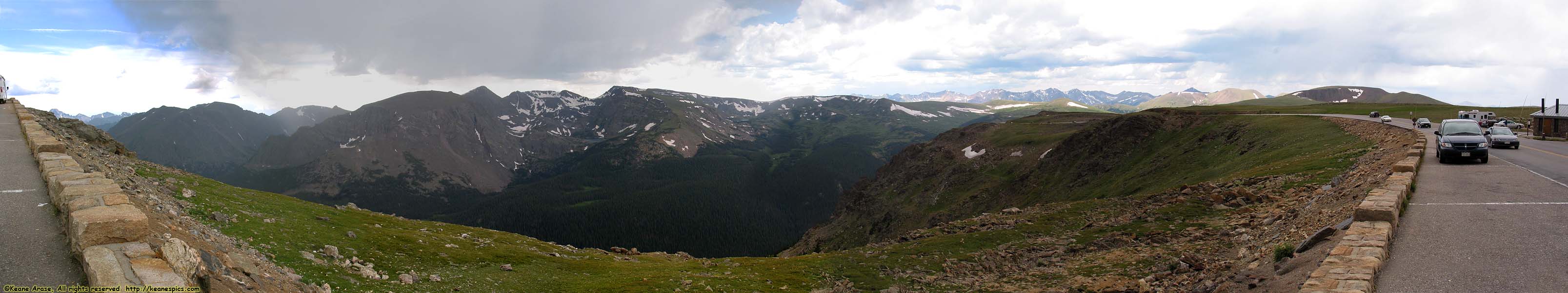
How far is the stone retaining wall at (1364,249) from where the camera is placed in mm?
10141

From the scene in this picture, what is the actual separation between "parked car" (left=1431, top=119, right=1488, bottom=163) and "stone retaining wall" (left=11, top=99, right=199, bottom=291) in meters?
42.5

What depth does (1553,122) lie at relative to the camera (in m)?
53.1

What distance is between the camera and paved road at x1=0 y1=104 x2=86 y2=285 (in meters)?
9.66

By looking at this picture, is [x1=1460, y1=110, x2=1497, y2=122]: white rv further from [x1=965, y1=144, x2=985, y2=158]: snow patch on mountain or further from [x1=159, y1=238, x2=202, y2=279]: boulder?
[x1=159, y1=238, x2=202, y2=279]: boulder

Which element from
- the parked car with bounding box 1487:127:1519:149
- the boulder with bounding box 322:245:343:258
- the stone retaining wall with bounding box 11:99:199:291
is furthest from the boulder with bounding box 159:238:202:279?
the parked car with bounding box 1487:127:1519:149

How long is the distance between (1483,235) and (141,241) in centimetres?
2808

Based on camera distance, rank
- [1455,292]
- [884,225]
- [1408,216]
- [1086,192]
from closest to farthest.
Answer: [1455,292] < [1408,216] < [1086,192] < [884,225]

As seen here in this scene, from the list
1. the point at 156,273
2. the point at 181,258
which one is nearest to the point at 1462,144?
the point at 156,273

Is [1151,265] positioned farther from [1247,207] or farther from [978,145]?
[978,145]

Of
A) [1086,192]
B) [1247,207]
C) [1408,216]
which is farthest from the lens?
[1086,192]

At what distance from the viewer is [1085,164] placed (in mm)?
73000

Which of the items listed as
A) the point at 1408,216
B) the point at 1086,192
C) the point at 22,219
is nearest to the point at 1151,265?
the point at 1408,216

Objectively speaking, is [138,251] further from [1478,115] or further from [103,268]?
[1478,115]

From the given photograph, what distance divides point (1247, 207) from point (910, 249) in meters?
14.9
